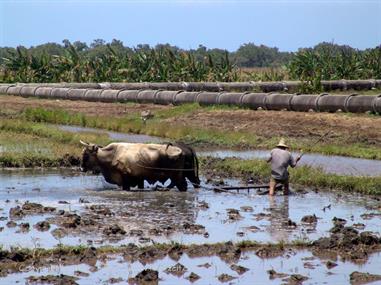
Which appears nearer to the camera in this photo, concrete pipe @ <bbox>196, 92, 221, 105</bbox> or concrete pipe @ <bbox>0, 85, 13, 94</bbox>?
concrete pipe @ <bbox>196, 92, 221, 105</bbox>

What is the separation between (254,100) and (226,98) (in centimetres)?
160

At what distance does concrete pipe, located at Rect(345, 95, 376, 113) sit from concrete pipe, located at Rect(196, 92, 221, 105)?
253 inches

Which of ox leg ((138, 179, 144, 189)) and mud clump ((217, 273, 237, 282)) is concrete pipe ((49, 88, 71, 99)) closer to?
ox leg ((138, 179, 144, 189))

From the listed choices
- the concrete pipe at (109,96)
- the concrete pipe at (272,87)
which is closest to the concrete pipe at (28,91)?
the concrete pipe at (109,96)

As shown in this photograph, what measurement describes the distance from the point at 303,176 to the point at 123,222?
19.3ft

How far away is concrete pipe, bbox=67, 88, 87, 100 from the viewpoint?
44.1 meters

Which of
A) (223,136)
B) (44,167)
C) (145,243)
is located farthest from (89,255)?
(223,136)

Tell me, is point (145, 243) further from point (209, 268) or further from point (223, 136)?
point (223, 136)

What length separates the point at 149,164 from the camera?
1986 centimetres

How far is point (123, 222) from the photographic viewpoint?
1598cm

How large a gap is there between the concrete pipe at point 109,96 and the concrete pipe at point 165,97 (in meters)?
2.73

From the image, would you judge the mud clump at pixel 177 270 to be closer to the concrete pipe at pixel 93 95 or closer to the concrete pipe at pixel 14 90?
the concrete pipe at pixel 93 95

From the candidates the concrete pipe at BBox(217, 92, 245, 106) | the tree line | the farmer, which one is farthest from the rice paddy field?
the tree line

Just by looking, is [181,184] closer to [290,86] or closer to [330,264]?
[330,264]
